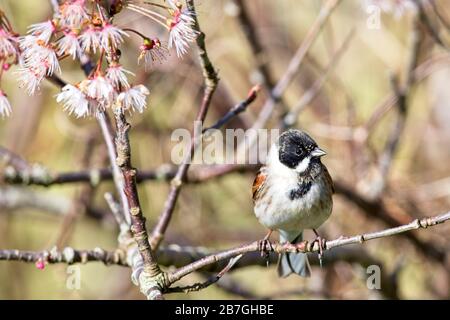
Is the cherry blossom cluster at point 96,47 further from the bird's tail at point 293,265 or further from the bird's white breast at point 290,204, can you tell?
the bird's tail at point 293,265

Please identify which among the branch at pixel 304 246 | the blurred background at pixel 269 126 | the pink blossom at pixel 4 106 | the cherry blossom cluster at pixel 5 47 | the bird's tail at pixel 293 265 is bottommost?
the branch at pixel 304 246

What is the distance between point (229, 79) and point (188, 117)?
0.44 metres

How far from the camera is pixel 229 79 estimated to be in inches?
195

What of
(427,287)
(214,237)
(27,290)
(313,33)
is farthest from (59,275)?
(427,287)

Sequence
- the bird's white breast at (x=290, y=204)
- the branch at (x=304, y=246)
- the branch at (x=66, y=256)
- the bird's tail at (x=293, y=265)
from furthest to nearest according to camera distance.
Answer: the bird's tail at (x=293, y=265) → the bird's white breast at (x=290, y=204) → the branch at (x=66, y=256) → the branch at (x=304, y=246)

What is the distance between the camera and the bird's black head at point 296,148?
3.02m

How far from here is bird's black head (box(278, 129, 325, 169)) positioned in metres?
3.02

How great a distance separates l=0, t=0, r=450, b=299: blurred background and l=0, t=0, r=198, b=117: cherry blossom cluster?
1.69m

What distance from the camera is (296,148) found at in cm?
306

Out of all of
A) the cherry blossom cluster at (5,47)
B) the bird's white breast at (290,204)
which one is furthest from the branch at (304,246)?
the bird's white breast at (290,204)

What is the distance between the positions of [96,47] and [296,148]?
1358 millimetres

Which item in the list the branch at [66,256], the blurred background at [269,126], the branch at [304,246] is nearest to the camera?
the branch at [304,246]

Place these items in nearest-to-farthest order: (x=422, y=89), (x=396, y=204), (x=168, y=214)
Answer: (x=168, y=214) < (x=396, y=204) < (x=422, y=89)

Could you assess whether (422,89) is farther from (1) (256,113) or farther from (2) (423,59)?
(1) (256,113)
